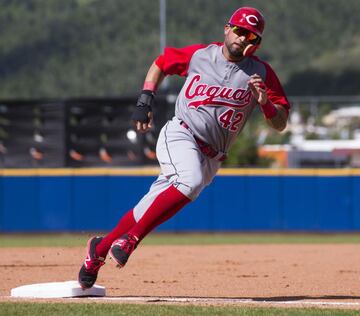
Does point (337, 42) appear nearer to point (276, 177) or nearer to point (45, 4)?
point (45, 4)

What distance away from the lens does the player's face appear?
17.9 ft

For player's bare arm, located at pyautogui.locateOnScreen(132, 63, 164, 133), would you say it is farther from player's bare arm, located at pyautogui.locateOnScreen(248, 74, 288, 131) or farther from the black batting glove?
player's bare arm, located at pyautogui.locateOnScreen(248, 74, 288, 131)

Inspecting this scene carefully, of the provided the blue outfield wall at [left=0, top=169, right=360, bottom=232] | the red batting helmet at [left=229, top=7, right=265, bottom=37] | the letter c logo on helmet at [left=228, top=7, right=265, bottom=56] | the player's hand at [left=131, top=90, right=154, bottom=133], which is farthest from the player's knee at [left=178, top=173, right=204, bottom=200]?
the blue outfield wall at [left=0, top=169, right=360, bottom=232]

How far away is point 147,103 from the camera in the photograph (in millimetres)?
5578

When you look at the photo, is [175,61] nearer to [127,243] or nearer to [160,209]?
[160,209]

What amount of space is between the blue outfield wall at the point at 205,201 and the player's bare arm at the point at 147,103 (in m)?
11.0

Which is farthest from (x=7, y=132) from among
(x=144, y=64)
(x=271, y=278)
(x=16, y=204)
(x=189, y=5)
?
(x=189, y=5)

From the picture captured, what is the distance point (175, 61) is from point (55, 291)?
151 cm

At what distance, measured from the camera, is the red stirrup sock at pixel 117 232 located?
556 cm

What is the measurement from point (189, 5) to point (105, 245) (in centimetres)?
6986

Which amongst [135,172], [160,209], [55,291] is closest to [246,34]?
[160,209]

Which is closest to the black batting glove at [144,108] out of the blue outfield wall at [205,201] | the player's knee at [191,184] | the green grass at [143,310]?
the player's knee at [191,184]

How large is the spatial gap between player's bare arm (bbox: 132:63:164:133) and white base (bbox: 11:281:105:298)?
102 cm

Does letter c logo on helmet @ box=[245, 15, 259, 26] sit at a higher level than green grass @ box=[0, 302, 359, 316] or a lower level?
higher
